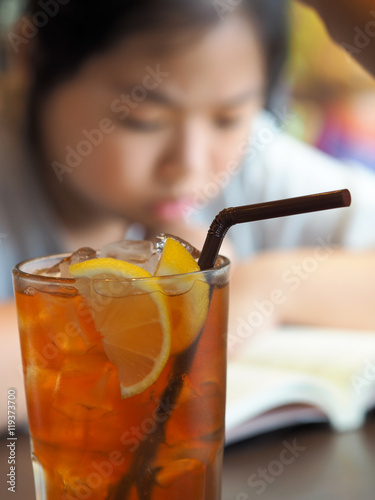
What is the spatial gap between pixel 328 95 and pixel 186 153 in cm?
64

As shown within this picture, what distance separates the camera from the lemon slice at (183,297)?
0.55 metres

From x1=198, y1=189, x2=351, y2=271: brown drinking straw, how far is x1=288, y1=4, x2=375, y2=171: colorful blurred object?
160 cm

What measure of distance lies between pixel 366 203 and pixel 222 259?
1.85 metres

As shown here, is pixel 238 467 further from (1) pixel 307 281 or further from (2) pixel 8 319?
(1) pixel 307 281

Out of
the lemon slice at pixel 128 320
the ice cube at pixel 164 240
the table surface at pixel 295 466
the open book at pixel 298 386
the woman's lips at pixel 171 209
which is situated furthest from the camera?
the woman's lips at pixel 171 209

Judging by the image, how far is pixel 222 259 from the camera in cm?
64

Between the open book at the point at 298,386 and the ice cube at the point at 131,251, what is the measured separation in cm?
37

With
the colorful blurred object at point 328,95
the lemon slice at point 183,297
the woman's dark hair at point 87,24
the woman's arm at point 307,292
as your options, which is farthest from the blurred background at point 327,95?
the lemon slice at point 183,297

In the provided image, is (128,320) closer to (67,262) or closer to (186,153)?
(67,262)

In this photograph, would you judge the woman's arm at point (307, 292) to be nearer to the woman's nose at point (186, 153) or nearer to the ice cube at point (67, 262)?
the woman's nose at point (186, 153)

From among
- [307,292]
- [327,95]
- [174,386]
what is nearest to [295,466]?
[174,386]

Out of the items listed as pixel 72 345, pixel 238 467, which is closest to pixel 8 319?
pixel 238 467

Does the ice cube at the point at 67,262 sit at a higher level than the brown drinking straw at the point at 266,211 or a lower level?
lower

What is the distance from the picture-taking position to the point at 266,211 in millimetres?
589
